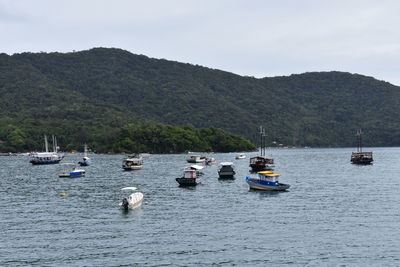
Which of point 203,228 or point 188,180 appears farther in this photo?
point 188,180

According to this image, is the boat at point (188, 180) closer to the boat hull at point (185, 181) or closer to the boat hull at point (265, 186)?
the boat hull at point (185, 181)

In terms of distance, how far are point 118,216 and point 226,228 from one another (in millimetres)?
20068

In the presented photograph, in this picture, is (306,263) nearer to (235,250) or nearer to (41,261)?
(235,250)

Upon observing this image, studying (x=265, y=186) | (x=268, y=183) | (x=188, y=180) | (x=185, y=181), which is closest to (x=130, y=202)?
(x=265, y=186)

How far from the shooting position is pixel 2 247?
5916 centimetres

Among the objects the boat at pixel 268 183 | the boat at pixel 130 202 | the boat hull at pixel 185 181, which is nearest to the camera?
the boat at pixel 130 202

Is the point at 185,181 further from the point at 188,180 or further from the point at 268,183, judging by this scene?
the point at 268,183

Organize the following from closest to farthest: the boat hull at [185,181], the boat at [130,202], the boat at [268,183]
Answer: the boat at [130,202], the boat at [268,183], the boat hull at [185,181]

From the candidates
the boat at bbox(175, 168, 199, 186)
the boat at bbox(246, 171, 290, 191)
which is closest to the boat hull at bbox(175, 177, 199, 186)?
the boat at bbox(175, 168, 199, 186)

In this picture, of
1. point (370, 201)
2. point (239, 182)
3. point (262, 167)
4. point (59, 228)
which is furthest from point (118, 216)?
point (262, 167)

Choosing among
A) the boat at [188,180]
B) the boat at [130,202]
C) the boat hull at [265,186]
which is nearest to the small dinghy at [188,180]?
the boat at [188,180]

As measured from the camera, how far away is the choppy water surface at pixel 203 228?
54250mm

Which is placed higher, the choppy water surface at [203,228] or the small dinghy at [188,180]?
the small dinghy at [188,180]

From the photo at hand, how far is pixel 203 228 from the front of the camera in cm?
6912
